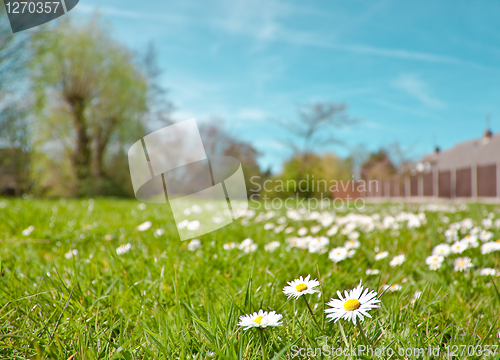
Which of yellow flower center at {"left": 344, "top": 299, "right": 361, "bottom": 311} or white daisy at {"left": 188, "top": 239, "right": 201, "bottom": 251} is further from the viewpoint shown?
white daisy at {"left": 188, "top": 239, "right": 201, "bottom": 251}

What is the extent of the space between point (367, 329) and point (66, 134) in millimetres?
20241

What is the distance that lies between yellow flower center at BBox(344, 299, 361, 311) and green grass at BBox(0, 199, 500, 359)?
0.15 m

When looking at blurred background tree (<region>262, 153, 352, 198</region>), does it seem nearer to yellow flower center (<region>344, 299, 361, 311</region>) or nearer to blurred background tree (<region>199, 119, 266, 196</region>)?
blurred background tree (<region>199, 119, 266, 196</region>)

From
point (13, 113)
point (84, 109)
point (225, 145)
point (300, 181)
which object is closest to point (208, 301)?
point (13, 113)

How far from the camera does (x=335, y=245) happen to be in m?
2.27

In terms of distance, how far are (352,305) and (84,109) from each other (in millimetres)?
19016

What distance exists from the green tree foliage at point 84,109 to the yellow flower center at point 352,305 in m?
16.4

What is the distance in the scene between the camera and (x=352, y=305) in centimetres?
71

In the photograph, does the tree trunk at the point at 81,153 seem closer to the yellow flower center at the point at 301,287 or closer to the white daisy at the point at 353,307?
the yellow flower center at the point at 301,287

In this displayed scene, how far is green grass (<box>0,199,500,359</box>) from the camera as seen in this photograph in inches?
32.7

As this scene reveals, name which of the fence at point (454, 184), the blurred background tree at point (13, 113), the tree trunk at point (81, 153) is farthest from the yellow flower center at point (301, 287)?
the fence at point (454, 184)

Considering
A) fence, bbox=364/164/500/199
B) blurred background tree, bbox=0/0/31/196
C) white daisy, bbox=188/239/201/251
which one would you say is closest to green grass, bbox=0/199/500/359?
white daisy, bbox=188/239/201/251

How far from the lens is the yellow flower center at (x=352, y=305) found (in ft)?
2.32

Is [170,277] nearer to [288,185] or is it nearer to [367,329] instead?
[367,329]
